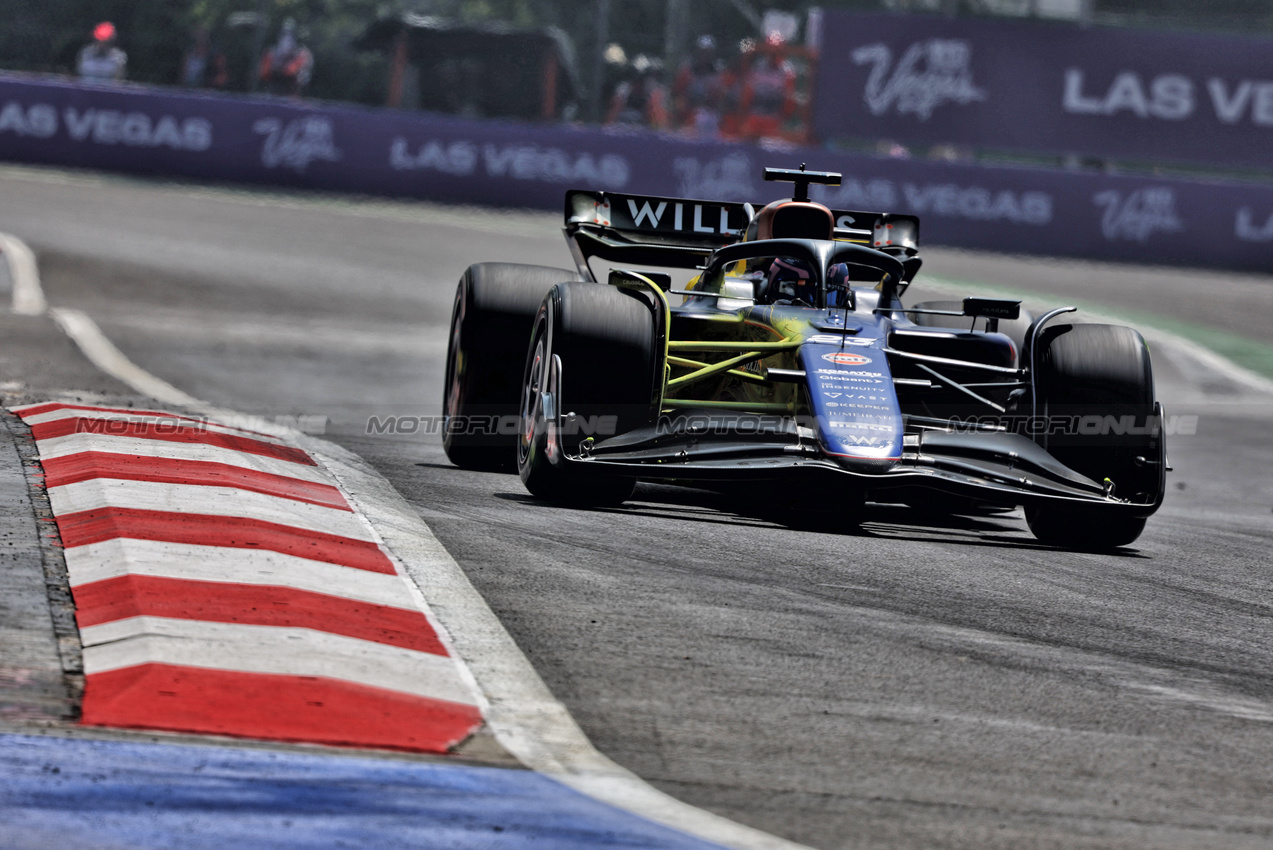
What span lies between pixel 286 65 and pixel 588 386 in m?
21.9

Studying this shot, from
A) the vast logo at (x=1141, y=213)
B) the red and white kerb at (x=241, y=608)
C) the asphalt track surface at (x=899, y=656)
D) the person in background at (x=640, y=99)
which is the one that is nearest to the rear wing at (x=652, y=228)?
the asphalt track surface at (x=899, y=656)

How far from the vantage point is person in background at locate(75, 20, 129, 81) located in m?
26.5

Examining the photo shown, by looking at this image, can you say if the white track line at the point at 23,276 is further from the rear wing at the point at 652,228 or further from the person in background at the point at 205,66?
the person in background at the point at 205,66

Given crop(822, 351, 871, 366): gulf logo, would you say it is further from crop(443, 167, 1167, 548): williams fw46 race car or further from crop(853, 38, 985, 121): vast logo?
crop(853, 38, 985, 121): vast logo

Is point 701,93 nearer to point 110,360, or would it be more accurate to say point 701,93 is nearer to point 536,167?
point 536,167

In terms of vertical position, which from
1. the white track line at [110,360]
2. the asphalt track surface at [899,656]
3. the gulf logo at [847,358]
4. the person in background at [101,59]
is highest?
the person in background at [101,59]

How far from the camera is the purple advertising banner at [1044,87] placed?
27922 millimetres

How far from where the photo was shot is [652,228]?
927cm

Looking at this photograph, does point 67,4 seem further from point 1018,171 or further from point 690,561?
point 690,561

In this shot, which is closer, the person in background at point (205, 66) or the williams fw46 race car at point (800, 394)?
the williams fw46 race car at point (800, 394)

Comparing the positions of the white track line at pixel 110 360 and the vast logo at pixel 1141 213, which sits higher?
the vast logo at pixel 1141 213

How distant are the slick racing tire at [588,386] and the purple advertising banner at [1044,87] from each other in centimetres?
2179

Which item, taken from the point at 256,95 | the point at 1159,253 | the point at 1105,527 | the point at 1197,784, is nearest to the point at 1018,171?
the point at 1159,253

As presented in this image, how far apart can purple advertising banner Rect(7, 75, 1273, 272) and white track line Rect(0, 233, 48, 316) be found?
6.67 meters
